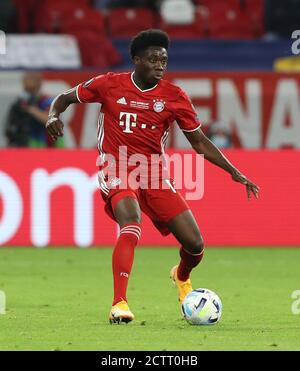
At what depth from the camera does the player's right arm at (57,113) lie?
9.60m

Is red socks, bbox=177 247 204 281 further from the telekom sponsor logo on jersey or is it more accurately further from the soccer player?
the telekom sponsor logo on jersey

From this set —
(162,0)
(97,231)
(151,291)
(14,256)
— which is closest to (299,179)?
(97,231)

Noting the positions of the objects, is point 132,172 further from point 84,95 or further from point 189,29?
point 189,29

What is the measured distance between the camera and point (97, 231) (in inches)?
656

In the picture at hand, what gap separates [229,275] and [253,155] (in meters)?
3.47

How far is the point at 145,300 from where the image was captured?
1141 cm

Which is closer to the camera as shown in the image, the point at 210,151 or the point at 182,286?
the point at 210,151

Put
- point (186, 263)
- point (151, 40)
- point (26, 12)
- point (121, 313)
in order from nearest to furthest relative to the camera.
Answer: point (121, 313), point (151, 40), point (186, 263), point (26, 12)

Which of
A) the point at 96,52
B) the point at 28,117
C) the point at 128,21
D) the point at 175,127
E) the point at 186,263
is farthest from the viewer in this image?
the point at 128,21

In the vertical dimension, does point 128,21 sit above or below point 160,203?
above

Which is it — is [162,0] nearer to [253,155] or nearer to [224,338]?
[253,155]

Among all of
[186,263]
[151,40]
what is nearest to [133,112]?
[151,40]

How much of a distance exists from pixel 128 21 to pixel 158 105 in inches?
483

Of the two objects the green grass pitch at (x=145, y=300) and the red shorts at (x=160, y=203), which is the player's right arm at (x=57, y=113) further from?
the green grass pitch at (x=145, y=300)
